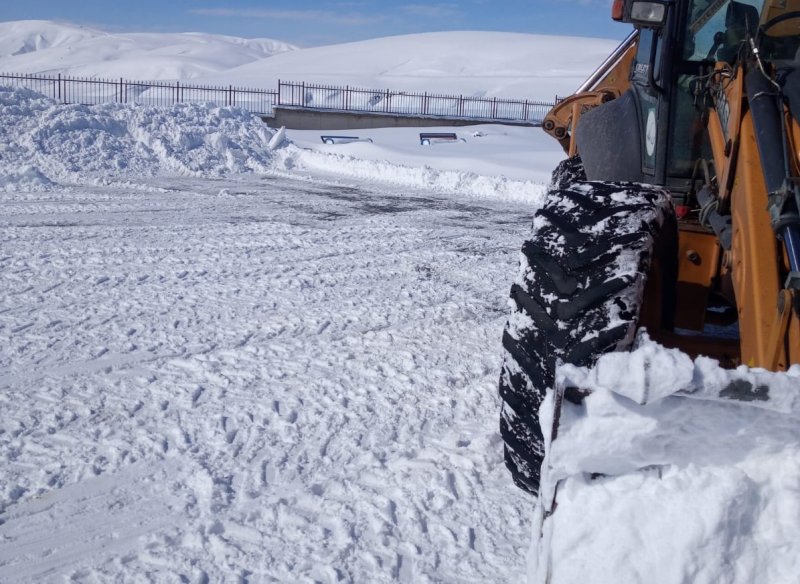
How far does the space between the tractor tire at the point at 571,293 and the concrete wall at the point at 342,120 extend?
72.3 feet

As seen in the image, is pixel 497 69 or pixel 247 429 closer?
pixel 247 429

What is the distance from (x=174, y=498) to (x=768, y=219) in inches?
91.6

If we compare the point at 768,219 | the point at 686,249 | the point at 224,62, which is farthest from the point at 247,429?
the point at 224,62

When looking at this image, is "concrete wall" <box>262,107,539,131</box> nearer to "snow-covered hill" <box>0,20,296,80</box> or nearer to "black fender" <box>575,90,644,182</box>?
"black fender" <box>575,90,644,182</box>

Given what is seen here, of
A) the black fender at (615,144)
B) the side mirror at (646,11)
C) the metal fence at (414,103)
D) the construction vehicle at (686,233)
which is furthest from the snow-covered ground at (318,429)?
the metal fence at (414,103)

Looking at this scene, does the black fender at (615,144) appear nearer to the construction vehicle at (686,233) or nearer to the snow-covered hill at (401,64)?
the construction vehicle at (686,233)

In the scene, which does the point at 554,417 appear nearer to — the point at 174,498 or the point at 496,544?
the point at 496,544

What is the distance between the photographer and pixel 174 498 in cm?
312

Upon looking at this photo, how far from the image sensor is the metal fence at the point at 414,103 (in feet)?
112

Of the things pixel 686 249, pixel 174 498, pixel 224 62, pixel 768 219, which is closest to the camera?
pixel 768 219

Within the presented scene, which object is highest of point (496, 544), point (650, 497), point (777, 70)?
point (777, 70)

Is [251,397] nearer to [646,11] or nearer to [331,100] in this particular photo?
[646,11]

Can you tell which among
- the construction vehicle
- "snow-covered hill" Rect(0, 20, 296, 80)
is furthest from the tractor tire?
"snow-covered hill" Rect(0, 20, 296, 80)

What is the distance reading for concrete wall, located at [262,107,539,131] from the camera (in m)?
25.0
